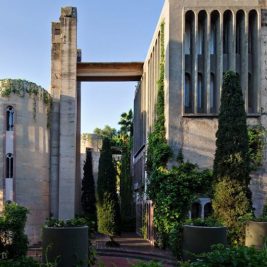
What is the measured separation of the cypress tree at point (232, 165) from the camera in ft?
54.0

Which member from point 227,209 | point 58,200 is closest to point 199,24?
point 227,209

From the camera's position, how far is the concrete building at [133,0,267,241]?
74.5 feet

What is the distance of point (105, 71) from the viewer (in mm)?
32125

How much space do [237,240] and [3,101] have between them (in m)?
17.0

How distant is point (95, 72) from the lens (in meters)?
32.3

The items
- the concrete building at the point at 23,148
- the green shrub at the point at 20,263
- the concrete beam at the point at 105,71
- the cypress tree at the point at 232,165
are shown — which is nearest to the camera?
the green shrub at the point at 20,263

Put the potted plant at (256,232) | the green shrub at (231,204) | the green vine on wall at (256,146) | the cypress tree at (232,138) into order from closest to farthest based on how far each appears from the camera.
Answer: the potted plant at (256,232), the green shrub at (231,204), the cypress tree at (232,138), the green vine on wall at (256,146)

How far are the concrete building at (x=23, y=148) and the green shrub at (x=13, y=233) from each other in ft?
28.4

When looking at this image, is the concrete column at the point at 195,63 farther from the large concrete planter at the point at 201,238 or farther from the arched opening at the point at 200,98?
the large concrete planter at the point at 201,238

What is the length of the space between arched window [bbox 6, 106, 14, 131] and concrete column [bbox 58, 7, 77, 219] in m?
3.93

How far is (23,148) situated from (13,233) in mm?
10987

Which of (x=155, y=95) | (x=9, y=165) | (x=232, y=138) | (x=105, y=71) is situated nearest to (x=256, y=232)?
(x=232, y=138)

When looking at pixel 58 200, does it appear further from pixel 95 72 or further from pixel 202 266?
pixel 202 266

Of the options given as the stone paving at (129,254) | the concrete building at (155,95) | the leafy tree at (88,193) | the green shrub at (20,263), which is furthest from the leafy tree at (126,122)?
the green shrub at (20,263)
